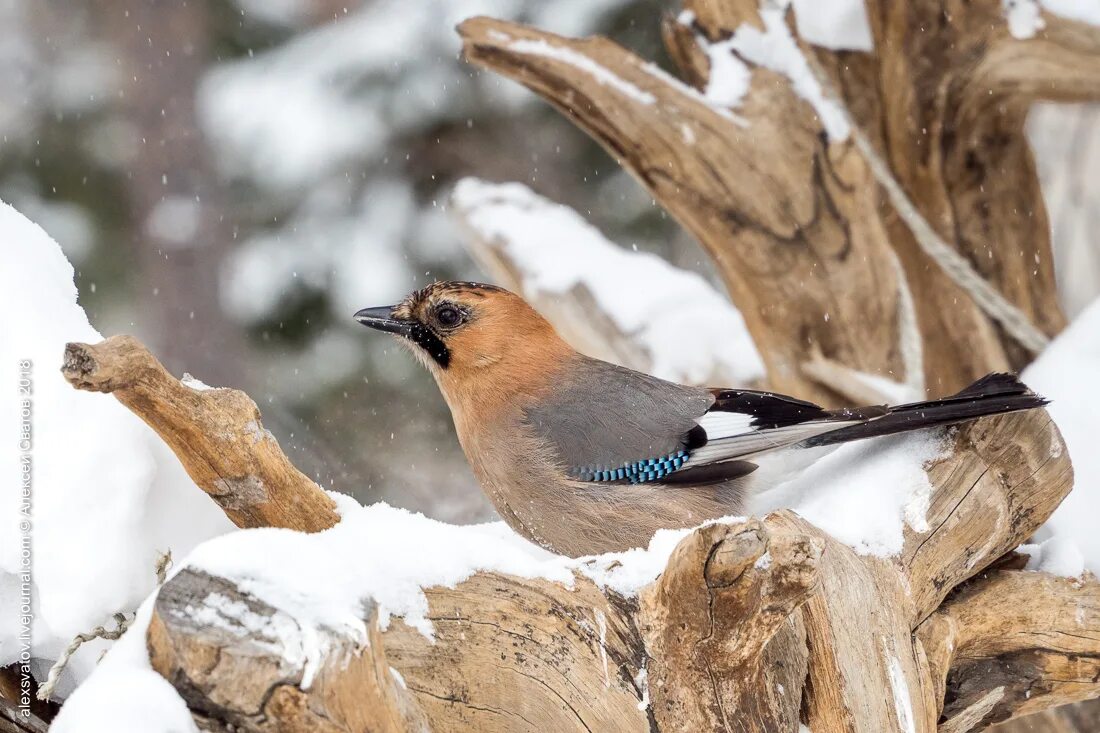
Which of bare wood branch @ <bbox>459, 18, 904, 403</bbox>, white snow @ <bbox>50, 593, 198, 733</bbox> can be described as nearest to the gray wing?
bare wood branch @ <bbox>459, 18, 904, 403</bbox>

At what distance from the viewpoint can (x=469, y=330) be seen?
292cm

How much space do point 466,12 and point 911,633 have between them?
4562 millimetres

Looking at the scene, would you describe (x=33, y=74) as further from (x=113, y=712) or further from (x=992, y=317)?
(x=113, y=712)

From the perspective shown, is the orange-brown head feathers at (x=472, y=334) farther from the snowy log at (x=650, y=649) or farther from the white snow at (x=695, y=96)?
the white snow at (x=695, y=96)

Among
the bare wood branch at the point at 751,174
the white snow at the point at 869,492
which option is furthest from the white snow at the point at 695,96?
the white snow at the point at 869,492

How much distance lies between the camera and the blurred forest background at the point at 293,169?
549 cm

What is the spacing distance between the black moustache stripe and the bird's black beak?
2cm

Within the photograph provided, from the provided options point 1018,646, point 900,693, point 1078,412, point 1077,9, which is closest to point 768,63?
point 1077,9

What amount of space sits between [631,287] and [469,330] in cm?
177

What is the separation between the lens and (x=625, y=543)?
263cm

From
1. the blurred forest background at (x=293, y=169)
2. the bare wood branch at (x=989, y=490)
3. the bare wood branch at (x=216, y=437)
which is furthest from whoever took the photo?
the blurred forest background at (x=293, y=169)

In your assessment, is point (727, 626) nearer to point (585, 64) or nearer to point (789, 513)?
point (789, 513)

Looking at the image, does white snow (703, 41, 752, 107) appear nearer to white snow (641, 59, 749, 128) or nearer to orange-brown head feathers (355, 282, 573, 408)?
white snow (641, 59, 749, 128)

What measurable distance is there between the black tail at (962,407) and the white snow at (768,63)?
158 cm
